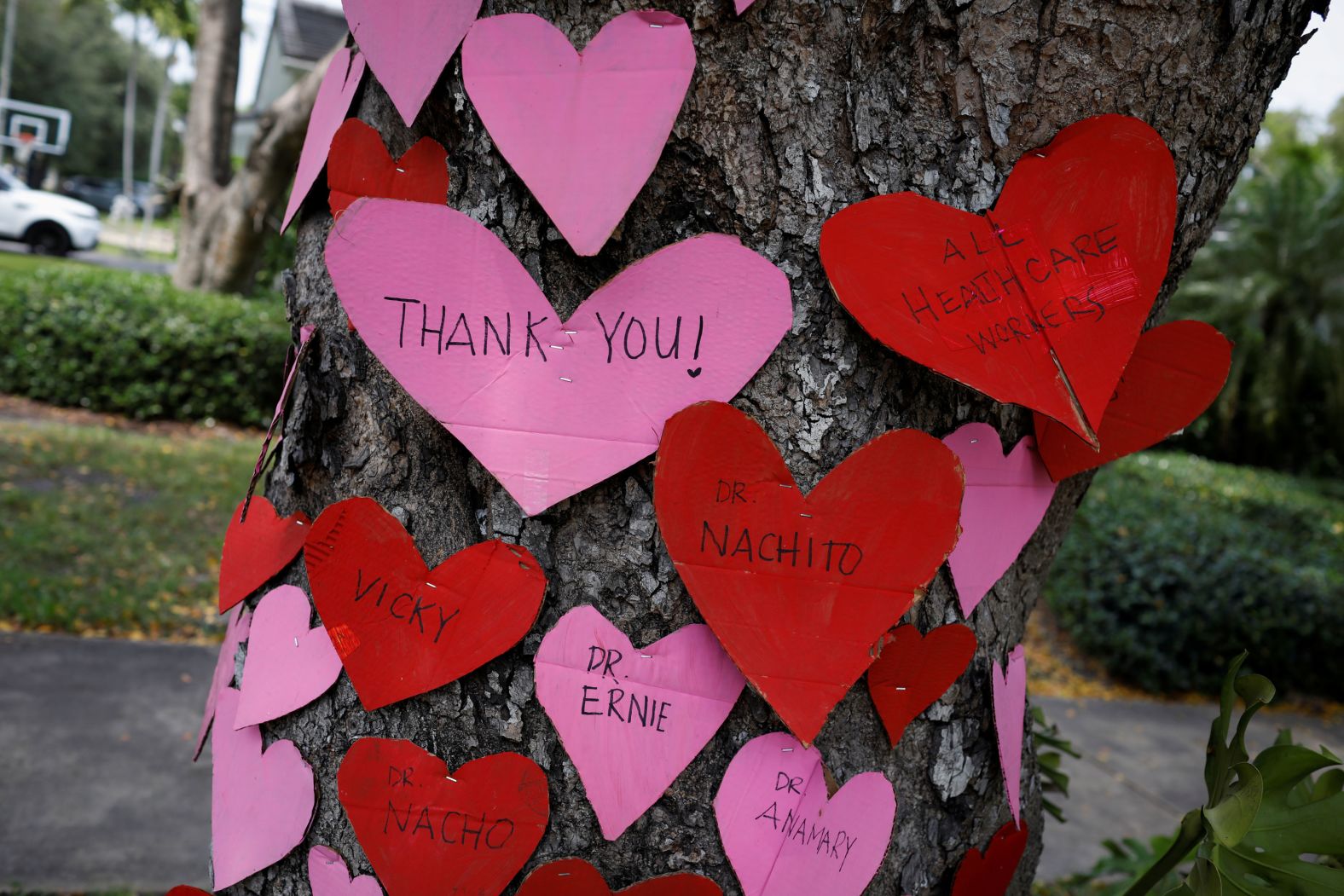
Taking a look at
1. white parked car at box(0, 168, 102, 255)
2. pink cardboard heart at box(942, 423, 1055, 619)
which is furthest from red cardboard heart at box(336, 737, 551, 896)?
white parked car at box(0, 168, 102, 255)

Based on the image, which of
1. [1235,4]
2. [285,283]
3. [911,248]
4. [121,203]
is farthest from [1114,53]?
[121,203]

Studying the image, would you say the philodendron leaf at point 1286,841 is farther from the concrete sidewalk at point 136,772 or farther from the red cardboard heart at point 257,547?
the concrete sidewalk at point 136,772

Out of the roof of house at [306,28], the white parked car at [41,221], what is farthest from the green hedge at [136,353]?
the roof of house at [306,28]

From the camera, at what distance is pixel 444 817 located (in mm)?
908

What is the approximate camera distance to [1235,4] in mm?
888

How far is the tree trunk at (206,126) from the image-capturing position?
932 centimetres

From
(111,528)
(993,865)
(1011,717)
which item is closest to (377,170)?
(1011,717)

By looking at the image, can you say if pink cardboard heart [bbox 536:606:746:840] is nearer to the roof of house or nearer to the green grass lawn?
the green grass lawn

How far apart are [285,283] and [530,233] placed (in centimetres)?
36

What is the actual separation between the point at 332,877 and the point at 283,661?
219 mm

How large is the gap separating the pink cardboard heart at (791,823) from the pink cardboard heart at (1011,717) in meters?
0.19

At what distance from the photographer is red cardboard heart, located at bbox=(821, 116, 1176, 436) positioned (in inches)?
33.3

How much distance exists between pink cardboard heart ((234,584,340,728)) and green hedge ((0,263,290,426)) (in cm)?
761

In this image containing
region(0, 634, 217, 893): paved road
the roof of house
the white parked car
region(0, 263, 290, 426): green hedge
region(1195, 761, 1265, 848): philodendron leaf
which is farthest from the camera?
the roof of house
